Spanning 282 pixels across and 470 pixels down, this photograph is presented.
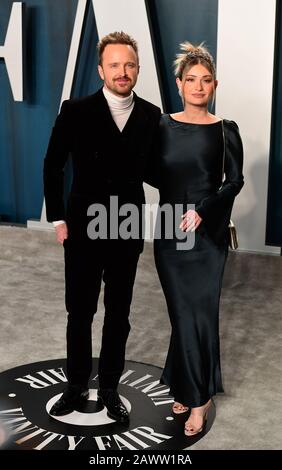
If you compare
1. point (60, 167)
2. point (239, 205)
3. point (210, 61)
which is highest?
point (210, 61)

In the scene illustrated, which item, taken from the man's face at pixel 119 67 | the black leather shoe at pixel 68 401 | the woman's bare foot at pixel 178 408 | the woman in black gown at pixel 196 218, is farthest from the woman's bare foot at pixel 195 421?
the man's face at pixel 119 67

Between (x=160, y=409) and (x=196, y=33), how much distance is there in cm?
Answer: 263

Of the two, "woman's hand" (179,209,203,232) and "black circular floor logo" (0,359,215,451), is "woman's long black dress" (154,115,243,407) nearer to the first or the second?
"woman's hand" (179,209,203,232)

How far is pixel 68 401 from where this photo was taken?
3.12 meters

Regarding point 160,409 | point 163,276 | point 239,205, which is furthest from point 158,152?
point 239,205

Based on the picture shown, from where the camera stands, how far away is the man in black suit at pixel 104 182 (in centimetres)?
279

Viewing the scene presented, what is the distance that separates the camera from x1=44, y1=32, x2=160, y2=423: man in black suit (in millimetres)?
2795

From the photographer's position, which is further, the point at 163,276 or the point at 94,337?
the point at 94,337

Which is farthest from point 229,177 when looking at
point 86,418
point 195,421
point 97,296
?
point 86,418

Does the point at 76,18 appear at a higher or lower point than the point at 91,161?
higher

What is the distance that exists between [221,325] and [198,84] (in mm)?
1782

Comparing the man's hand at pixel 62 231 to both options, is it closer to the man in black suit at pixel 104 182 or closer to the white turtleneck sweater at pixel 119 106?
the man in black suit at pixel 104 182

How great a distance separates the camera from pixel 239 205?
4.87 metres
